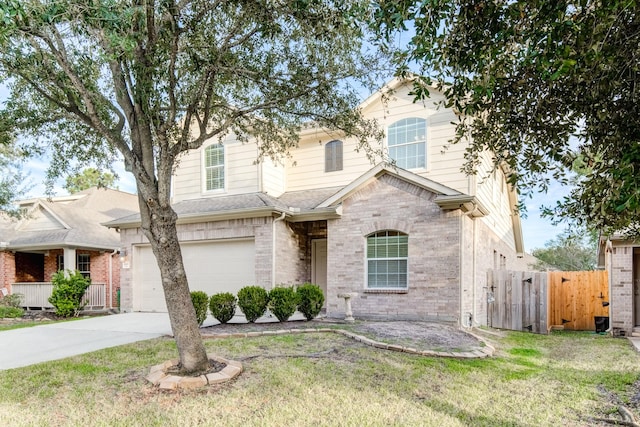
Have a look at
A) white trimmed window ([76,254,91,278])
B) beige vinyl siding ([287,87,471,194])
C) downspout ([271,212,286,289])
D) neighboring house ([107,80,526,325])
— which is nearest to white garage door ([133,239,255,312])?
neighboring house ([107,80,526,325])

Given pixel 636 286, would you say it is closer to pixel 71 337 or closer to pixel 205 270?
pixel 205 270

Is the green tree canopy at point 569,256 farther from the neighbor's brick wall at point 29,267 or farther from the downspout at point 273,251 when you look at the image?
the neighbor's brick wall at point 29,267

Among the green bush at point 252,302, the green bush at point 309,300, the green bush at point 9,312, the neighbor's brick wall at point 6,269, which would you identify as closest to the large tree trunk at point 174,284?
the green bush at point 252,302

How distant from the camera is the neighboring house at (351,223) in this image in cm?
1084

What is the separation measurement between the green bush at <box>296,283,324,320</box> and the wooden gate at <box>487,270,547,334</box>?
558 cm

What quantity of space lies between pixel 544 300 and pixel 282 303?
7.70 meters

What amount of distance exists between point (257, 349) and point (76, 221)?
14.3 metres

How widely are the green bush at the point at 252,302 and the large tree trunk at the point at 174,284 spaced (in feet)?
14.6

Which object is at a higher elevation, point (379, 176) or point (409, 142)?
point (409, 142)

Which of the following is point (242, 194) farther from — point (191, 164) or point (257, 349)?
point (257, 349)

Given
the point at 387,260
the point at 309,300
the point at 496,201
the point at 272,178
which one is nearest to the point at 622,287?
the point at 496,201

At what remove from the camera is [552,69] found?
12.6 ft

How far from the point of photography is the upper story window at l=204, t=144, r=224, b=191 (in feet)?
48.0

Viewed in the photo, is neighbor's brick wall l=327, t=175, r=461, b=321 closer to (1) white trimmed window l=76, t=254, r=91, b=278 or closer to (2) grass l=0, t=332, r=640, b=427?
(2) grass l=0, t=332, r=640, b=427
